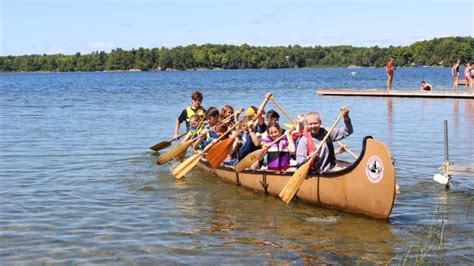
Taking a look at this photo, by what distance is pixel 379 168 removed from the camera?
854 cm

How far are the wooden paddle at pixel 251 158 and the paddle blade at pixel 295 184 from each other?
147cm

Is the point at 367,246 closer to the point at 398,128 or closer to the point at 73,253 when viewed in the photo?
the point at 73,253

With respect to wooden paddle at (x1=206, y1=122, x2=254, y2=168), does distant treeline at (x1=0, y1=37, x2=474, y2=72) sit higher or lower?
higher

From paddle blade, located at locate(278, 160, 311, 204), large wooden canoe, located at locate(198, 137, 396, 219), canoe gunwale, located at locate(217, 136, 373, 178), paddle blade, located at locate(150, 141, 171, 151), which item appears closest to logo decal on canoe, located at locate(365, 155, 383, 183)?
large wooden canoe, located at locate(198, 137, 396, 219)

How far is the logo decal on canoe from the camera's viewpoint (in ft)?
28.0

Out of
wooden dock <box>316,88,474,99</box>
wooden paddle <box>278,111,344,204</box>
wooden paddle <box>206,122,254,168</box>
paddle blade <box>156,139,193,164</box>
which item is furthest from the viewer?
wooden dock <box>316,88,474,99</box>

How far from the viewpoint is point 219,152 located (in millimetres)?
12367

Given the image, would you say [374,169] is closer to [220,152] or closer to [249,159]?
[249,159]

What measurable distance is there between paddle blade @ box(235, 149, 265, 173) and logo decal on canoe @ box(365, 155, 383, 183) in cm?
268

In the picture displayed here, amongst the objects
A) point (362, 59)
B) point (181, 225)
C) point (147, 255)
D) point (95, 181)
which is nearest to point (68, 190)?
point (95, 181)

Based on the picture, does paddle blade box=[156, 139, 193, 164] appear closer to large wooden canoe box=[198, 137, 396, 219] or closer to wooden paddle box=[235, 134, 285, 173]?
wooden paddle box=[235, 134, 285, 173]

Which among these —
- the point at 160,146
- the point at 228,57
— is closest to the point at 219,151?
the point at 160,146

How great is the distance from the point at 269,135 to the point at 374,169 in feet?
10.7

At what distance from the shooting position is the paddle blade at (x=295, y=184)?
377 inches
